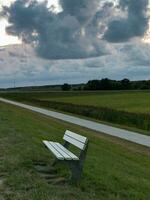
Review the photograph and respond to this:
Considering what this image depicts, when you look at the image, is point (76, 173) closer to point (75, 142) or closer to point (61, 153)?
point (61, 153)

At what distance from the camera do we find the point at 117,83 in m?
148

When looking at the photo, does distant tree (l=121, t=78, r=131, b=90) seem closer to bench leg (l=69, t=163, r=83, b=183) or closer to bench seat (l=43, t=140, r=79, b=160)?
bench seat (l=43, t=140, r=79, b=160)

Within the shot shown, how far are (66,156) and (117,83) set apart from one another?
464 ft

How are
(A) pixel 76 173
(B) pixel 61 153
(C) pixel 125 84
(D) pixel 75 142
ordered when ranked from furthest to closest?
(C) pixel 125 84 → (D) pixel 75 142 → (B) pixel 61 153 → (A) pixel 76 173

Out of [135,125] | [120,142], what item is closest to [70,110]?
[135,125]

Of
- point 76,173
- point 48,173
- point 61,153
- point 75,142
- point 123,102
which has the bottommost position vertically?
point 123,102

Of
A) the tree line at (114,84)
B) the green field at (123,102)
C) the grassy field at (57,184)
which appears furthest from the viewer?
the tree line at (114,84)

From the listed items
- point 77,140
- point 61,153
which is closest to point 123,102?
point 77,140

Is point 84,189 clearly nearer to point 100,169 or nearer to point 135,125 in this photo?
point 100,169

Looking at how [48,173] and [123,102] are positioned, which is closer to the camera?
[48,173]

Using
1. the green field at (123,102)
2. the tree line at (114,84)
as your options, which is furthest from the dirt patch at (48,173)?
the tree line at (114,84)

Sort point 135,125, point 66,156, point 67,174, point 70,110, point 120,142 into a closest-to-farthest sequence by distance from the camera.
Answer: point 66,156, point 67,174, point 120,142, point 135,125, point 70,110

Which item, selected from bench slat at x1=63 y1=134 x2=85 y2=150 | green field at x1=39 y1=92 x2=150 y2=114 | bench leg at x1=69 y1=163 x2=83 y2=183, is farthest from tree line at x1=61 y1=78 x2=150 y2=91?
bench leg at x1=69 y1=163 x2=83 y2=183

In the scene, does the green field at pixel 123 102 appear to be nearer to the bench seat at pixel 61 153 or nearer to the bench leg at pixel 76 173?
the bench seat at pixel 61 153
